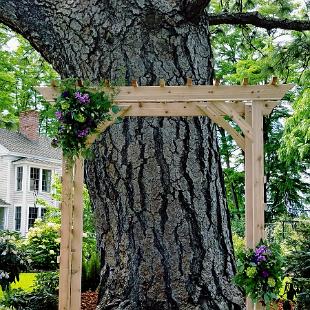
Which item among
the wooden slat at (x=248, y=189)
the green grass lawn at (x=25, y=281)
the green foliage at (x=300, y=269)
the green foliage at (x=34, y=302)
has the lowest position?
the green grass lawn at (x=25, y=281)

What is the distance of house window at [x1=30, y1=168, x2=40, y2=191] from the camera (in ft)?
63.8

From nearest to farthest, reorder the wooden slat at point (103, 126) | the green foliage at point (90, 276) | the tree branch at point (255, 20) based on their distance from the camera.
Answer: the wooden slat at point (103, 126) → the tree branch at point (255, 20) → the green foliage at point (90, 276)

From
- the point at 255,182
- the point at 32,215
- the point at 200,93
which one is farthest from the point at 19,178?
the point at 255,182

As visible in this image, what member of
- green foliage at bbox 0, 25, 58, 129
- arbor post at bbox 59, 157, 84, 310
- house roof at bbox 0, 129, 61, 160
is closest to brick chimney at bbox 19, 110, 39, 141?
house roof at bbox 0, 129, 61, 160

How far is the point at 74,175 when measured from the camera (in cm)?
362

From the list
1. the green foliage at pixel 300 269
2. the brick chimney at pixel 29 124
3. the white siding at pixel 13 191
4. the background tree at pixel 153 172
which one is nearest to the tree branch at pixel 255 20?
the background tree at pixel 153 172

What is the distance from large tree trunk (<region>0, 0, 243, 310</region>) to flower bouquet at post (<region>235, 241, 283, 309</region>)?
555mm

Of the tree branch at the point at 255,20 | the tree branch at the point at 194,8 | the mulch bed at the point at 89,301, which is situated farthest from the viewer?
the tree branch at the point at 255,20

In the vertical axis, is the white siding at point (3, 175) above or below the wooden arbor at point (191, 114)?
above

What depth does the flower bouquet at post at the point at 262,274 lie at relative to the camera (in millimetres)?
3244

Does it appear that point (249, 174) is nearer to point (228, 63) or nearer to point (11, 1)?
point (11, 1)

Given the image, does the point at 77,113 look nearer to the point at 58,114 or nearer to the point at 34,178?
the point at 58,114

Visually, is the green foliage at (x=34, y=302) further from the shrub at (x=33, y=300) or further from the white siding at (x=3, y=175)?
the white siding at (x=3, y=175)

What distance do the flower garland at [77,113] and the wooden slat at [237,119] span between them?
2.27 feet
